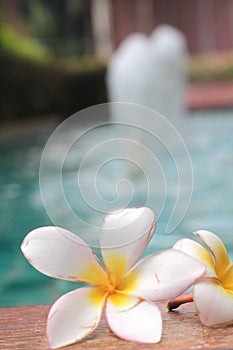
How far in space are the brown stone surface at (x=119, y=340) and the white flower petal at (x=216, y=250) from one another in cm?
5

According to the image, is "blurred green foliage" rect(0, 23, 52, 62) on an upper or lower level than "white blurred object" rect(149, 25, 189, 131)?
lower

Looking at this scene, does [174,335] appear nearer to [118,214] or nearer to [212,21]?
[118,214]

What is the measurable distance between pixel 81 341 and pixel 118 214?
11cm

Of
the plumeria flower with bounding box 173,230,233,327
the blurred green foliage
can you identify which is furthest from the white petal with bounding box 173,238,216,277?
the blurred green foliage

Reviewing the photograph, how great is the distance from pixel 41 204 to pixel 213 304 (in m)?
2.81

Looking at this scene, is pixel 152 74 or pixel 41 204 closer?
pixel 41 204

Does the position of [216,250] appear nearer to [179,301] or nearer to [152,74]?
[179,301]

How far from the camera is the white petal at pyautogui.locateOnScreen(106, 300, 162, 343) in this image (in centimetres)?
57

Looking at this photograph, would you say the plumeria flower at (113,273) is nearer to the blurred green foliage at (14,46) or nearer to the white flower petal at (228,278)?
the white flower petal at (228,278)

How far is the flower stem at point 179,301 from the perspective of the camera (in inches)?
25.4

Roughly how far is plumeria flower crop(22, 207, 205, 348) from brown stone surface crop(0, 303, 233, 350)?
0.05 feet

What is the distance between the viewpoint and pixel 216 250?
646mm

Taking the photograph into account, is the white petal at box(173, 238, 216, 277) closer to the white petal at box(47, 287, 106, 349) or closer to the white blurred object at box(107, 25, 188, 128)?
the white petal at box(47, 287, 106, 349)

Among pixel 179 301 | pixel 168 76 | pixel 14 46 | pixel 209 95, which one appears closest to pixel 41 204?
pixel 168 76
